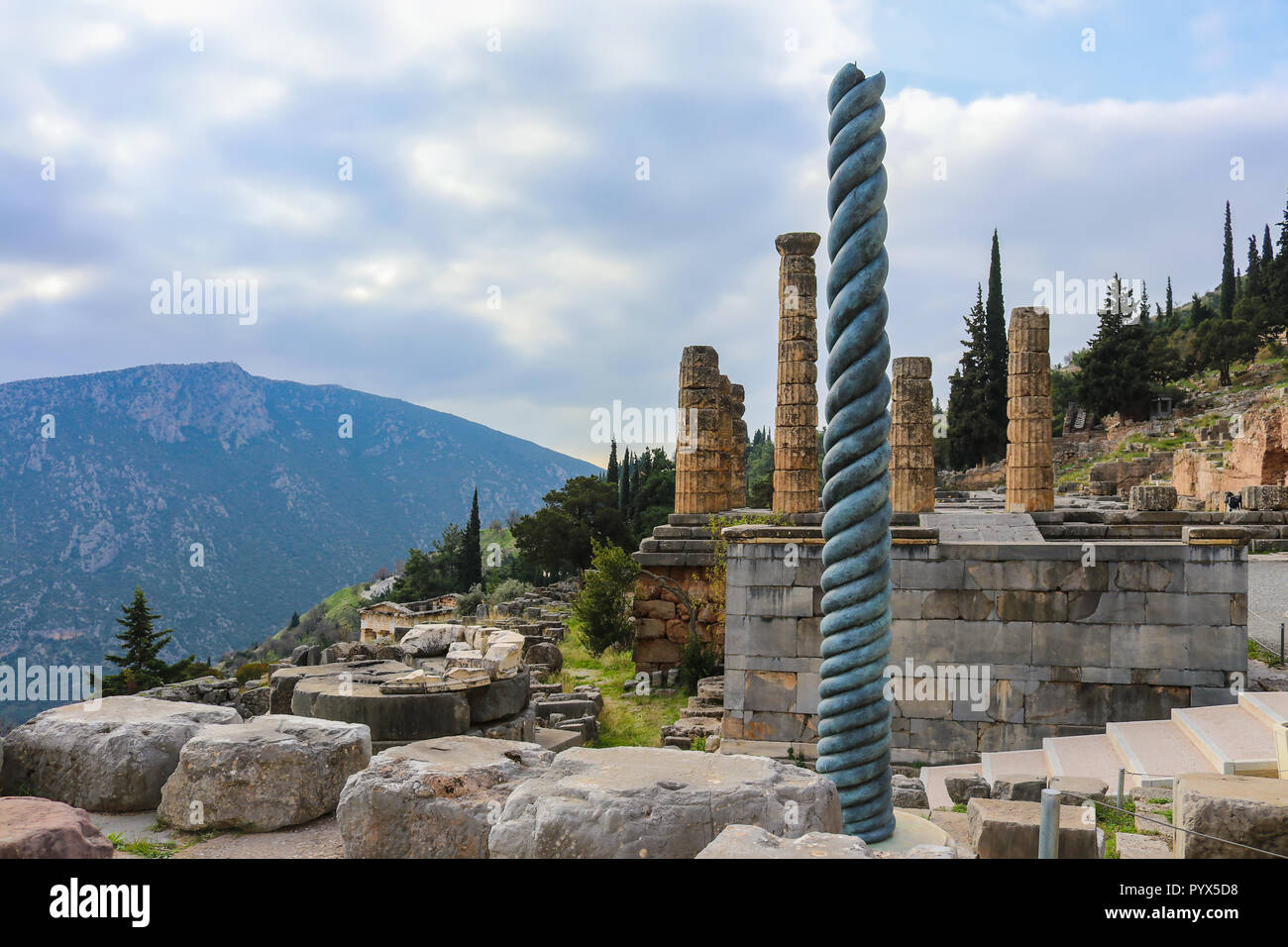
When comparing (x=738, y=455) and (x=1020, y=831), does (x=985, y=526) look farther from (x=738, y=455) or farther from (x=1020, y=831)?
(x=1020, y=831)

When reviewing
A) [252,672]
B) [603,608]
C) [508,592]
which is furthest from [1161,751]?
[508,592]

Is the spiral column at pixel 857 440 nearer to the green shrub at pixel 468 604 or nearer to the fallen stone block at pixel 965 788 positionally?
the fallen stone block at pixel 965 788

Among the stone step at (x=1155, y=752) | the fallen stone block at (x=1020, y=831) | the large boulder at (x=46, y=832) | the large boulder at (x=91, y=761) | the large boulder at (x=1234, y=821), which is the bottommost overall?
the stone step at (x=1155, y=752)

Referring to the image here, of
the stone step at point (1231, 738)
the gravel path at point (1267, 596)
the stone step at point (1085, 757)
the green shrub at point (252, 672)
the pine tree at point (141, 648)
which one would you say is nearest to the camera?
the stone step at point (1231, 738)

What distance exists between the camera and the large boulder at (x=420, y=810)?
307 centimetres

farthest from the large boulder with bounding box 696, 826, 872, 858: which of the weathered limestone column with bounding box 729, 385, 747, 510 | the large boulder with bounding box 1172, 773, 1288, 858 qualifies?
the weathered limestone column with bounding box 729, 385, 747, 510

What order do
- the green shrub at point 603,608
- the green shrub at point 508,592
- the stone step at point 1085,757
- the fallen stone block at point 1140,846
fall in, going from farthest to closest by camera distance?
the green shrub at point 508,592 → the green shrub at point 603,608 → the stone step at point 1085,757 → the fallen stone block at point 1140,846

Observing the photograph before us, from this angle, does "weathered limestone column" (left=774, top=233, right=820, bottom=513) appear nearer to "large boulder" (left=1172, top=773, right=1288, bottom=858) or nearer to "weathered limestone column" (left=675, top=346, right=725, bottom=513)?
"weathered limestone column" (left=675, top=346, right=725, bottom=513)

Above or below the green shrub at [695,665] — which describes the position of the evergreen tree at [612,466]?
above

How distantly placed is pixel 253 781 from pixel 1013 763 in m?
7.35

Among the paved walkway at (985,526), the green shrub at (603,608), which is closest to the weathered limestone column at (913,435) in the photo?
the paved walkway at (985,526)

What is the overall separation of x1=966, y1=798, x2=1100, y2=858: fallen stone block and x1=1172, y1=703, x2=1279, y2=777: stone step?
3.23 metres

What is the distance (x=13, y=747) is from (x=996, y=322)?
163 feet

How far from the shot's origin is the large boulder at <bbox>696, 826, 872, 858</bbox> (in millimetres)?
2195
